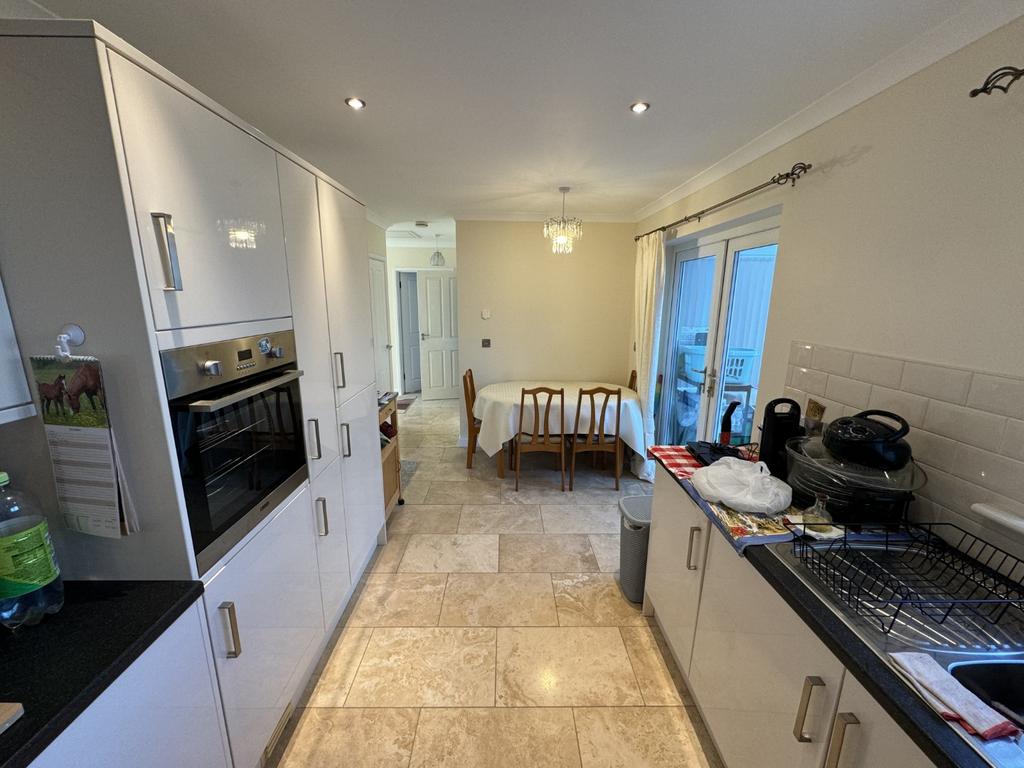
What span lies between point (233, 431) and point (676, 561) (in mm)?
1638

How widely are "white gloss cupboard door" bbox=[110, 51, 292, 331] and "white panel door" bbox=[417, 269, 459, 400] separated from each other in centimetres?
423

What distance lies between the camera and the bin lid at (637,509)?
6.59ft

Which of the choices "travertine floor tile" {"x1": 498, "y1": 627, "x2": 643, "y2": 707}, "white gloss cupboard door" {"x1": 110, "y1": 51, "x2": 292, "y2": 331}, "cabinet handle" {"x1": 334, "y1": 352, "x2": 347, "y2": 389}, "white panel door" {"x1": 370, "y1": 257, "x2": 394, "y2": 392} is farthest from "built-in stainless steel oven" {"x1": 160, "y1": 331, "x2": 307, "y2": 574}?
"white panel door" {"x1": 370, "y1": 257, "x2": 394, "y2": 392}

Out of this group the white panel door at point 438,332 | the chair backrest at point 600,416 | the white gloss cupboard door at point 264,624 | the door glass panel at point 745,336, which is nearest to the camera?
the white gloss cupboard door at point 264,624

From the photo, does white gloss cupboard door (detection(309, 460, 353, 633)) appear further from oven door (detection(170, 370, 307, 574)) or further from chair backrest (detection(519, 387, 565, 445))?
chair backrest (detection(519, 387, 565, 445))

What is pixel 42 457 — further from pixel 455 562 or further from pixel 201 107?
pixel 455 562

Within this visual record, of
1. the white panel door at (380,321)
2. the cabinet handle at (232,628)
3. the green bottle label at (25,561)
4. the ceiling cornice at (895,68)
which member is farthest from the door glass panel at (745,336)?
the white panel door at (380,321)

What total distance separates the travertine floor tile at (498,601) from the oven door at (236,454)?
3.58 ft

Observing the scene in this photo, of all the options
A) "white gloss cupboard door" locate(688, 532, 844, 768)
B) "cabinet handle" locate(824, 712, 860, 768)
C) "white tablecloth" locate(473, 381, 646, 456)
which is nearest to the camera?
"cabinet handle" locate(824, 712, 860, 768)

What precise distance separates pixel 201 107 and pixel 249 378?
0.71m

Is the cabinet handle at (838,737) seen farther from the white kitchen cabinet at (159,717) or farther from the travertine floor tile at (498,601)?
the white kitchen cabinet at (159,717)

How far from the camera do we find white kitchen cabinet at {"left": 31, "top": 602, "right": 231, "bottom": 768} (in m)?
0.71

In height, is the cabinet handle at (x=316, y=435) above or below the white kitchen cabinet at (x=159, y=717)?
above

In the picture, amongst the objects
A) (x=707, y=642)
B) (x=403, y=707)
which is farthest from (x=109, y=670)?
(x=707, y=642)
